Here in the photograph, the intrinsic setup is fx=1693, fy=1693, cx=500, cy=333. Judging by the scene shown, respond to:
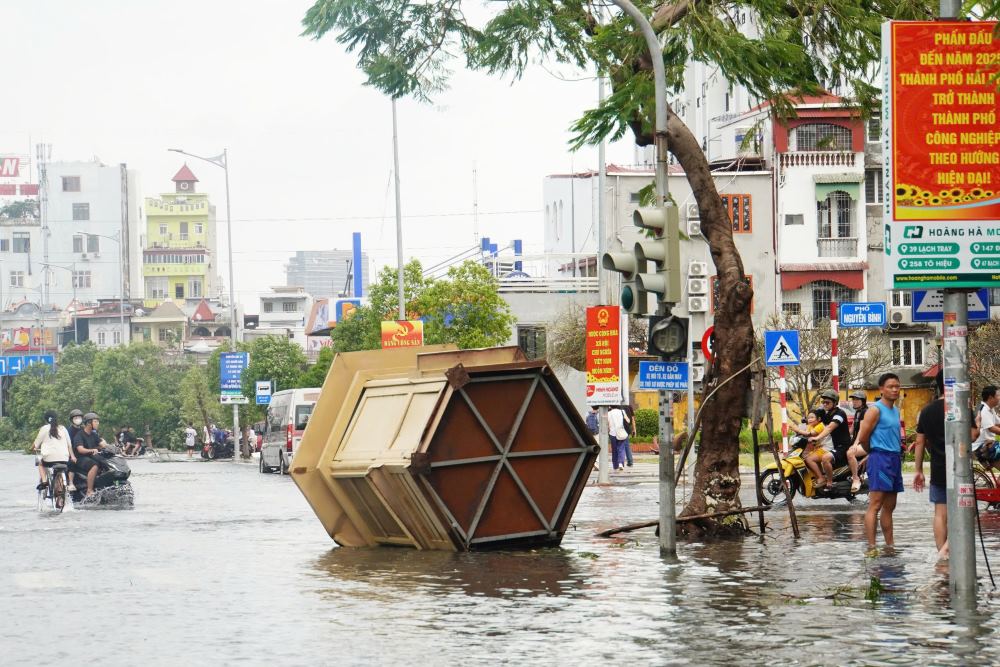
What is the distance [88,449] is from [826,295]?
1734 inches

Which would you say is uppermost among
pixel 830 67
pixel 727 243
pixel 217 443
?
pixel 830 67

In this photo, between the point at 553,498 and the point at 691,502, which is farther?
the point at 691,502

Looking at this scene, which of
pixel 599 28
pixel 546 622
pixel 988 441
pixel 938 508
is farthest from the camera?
pixel 988 441

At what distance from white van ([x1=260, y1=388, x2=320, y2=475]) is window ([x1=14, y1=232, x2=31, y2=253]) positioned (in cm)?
12447

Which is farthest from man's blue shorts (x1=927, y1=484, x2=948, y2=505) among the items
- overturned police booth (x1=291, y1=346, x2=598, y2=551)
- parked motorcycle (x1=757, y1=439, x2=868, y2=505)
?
parked motorcycle (x1=757, y1=439, x2=868, y2=505)

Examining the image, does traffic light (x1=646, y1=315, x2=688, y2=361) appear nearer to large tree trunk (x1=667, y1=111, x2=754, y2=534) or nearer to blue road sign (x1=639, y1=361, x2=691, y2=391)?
Answer: blue road sign (x1=639, y1=361, x2=691, y2=391)

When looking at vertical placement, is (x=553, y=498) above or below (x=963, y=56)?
below

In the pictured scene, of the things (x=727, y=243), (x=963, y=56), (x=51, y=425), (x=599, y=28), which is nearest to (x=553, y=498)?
(x=727, y=243)

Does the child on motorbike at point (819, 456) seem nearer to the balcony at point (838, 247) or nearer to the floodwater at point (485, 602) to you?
the floodwater at point (485, 602)

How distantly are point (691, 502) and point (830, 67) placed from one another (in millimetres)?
5552

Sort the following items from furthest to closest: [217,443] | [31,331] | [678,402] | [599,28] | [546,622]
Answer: [31,331], [217,443], [678,402], [599,28], [546,622]

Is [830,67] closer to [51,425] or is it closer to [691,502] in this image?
[691,502]

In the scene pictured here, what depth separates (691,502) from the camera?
1956cm

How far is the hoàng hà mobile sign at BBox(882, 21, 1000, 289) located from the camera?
39.4 feet
